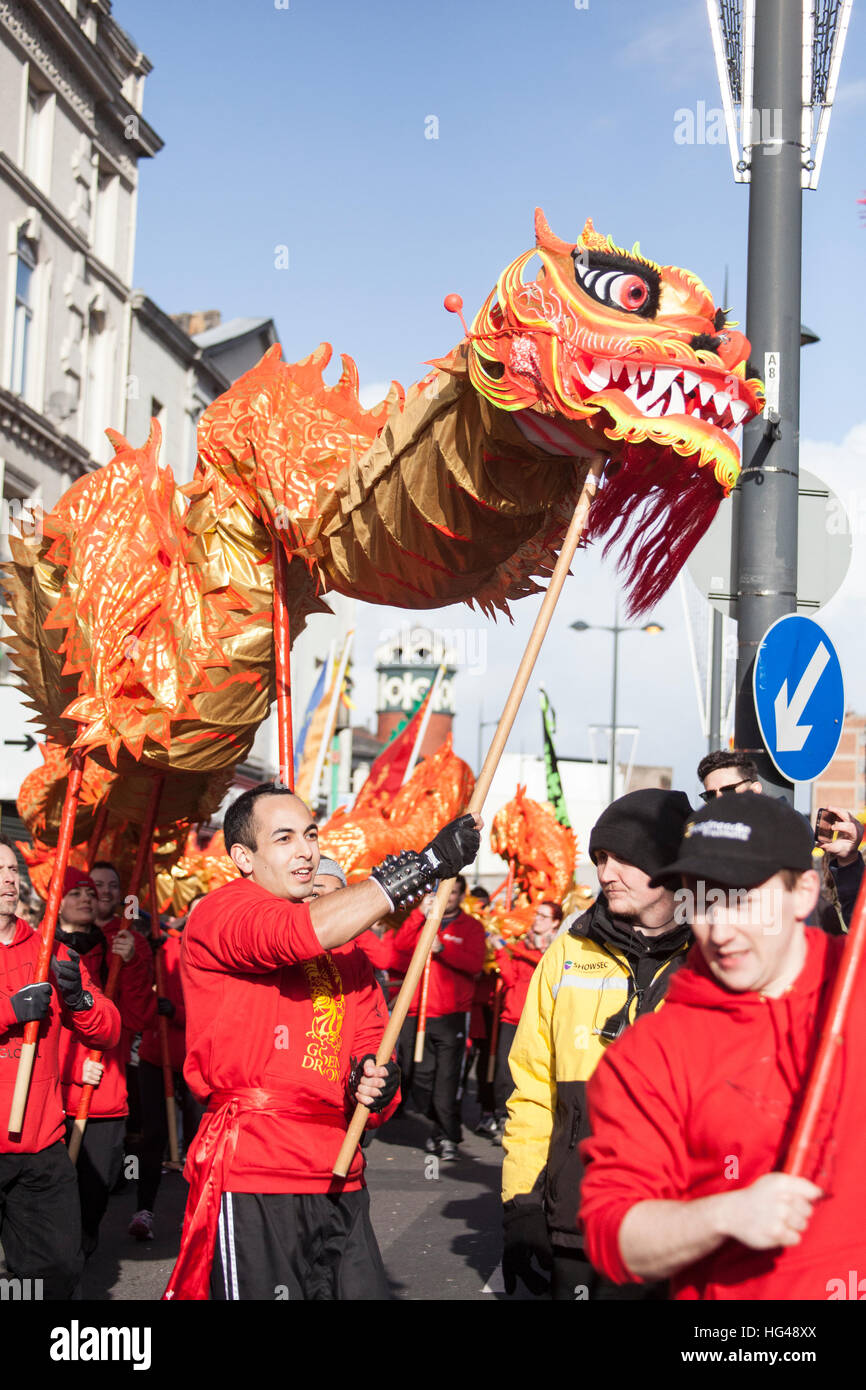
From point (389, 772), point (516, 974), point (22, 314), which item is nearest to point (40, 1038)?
point (516, 974)

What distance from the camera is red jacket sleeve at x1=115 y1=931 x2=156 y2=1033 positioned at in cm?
677

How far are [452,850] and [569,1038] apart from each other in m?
0.50

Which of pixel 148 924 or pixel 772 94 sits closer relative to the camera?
pixel 772 94

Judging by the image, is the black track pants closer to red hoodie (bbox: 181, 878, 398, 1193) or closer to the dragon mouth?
red hoodie (bbox: 181, 878, 398, 1193)

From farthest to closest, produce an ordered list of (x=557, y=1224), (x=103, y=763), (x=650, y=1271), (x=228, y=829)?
1. (x=103, y=763)
2. (x=228, y=829)
3. (x=557, y=1224)
4. (x=650, y=1271)

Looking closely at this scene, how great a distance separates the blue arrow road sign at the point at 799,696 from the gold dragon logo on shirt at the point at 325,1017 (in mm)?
1637

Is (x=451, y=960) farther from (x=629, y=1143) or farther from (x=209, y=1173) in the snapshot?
(x=629, y=1143)

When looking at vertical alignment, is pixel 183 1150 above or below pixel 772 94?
below

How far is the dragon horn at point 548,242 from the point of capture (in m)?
3.76

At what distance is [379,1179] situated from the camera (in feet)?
29.3

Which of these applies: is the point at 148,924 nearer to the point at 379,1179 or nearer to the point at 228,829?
the point at 379,1179

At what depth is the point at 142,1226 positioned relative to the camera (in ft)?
22.9
